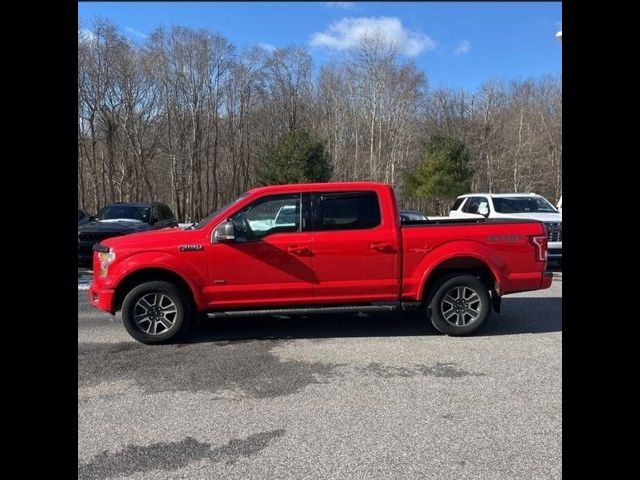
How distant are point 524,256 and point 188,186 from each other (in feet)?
107

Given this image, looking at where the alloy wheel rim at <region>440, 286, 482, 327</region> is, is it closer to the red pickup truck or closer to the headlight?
the red pickup truck

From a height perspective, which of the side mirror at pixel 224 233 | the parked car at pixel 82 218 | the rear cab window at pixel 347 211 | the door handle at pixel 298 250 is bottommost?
the door handle at pixel 298 250

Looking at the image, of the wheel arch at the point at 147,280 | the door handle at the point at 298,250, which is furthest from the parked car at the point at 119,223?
the door handle at the point at 298,250

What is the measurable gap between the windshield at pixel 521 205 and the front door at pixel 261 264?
9.48 meters

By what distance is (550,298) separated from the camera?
28.2ft

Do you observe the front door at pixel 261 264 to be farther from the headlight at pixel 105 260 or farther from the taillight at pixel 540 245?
the taillight at pixel 540 245

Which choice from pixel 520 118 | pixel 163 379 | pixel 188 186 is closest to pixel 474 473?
pixel 163 379

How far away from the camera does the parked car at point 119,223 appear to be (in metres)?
11.8

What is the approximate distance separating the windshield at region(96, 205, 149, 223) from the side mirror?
349 inches

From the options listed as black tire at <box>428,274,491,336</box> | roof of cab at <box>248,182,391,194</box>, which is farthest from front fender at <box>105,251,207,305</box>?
black tire at <box>428,274,491,336</box>

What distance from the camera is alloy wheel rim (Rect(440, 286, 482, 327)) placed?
6050 mm
